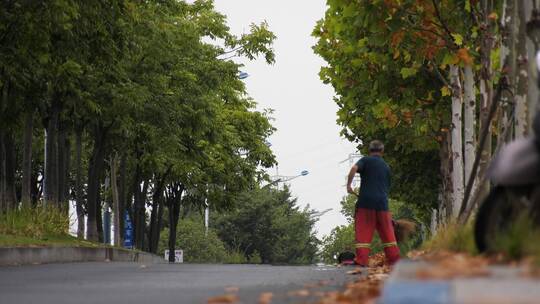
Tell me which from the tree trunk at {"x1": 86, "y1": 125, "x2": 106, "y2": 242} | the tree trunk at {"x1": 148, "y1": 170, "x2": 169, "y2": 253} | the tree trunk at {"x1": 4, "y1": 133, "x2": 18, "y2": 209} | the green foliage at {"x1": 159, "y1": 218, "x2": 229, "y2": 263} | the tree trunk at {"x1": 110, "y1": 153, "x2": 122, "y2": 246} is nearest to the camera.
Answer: the tree trunk at {"x1": 4, "y1": 133, "x2": 18, "y2": 209}

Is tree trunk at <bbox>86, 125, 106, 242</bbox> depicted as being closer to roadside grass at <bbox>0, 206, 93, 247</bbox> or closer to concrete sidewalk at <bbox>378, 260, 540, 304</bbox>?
roadside grass at <bbox>0, 206, 93, 247</bbox>

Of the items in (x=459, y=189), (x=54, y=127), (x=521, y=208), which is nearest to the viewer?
(x=521, y=208)

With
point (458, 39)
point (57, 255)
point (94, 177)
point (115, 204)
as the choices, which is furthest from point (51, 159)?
point (115, 204)

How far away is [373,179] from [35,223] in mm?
10714

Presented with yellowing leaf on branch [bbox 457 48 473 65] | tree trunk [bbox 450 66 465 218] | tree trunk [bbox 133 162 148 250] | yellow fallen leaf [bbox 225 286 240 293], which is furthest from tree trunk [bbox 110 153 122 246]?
yellow fallen leaf [bbox 225 286 240 293]

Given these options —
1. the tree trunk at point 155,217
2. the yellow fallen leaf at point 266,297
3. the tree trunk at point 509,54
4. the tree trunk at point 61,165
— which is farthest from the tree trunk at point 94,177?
the yellow fallen leaf at point 266,297

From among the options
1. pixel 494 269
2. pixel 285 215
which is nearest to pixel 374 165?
pixel 494 269

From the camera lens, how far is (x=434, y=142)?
110 ft

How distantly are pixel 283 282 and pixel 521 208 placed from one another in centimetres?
578

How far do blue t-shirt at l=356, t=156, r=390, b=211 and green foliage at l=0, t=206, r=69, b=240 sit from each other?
896 centimetres

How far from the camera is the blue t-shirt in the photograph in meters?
17.3

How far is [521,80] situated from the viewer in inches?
592

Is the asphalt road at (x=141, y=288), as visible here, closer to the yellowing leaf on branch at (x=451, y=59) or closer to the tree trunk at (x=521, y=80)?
the tree trunk at (x=521, y=80)

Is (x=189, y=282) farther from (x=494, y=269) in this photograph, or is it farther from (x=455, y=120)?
(x=455, y=120)
